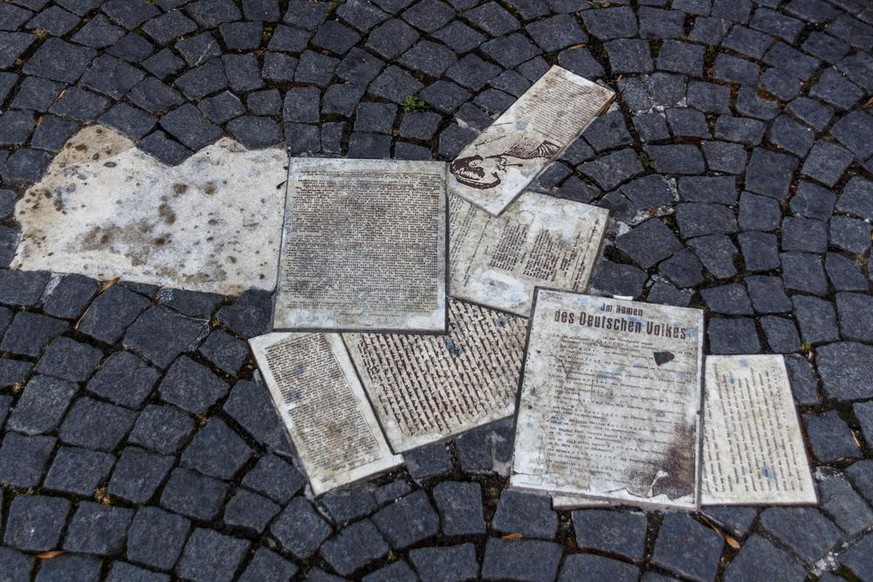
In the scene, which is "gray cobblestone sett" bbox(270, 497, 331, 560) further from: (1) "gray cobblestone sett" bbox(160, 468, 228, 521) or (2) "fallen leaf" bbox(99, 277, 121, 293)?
(2) "fallen leaf" bbox(99, 277, 121, 293)

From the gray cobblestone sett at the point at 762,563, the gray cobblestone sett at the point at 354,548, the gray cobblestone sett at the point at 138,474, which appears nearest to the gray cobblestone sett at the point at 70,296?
the gray cobblestone sett at the point at 138,474

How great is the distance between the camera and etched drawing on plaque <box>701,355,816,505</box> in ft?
9.95

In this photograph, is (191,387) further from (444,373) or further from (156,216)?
(444,373)

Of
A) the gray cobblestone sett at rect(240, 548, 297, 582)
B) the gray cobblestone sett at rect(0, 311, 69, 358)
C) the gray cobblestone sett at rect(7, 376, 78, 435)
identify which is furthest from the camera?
the gray cobblestone sett at rect(0, 311, 69, 358)

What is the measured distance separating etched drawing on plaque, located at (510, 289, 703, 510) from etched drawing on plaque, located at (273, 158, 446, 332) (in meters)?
0.55

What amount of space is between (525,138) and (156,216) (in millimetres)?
2008

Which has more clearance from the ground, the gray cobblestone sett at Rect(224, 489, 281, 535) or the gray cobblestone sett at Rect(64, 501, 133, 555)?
the gray cobblestone sett at Rect(224, 489, 281, 535)

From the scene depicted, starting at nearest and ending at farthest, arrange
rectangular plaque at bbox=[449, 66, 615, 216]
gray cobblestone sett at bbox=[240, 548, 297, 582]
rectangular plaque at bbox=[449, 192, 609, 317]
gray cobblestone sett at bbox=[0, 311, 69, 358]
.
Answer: gray cobblestone sett at bbox=[240, 548, 297, 582] → gray cobblestone sett at bbox=[0, 311, 69, 358] → rectangular plaque at bbox=[449, 192, 609, 317] → rectangular plaque at bbox=[449, 66, 615, 216]

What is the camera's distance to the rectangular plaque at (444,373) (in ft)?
10.4

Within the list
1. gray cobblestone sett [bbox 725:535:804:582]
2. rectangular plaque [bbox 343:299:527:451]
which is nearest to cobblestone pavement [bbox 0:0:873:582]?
gray cobblestone sett [bbox 725:535:804:582]

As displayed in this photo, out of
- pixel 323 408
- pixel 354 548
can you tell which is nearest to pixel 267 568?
pixel 354 548

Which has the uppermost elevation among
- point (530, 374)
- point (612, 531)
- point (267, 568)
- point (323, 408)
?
point (530, 374)

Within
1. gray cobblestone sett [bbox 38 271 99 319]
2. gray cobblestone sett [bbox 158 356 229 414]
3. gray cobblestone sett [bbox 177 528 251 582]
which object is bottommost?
gray cobblestone sett [bbox 177 528 251 582]

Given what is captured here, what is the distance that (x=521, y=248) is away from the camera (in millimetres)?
3561
